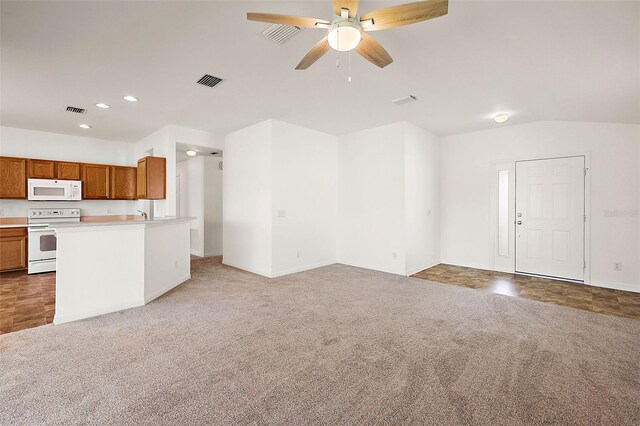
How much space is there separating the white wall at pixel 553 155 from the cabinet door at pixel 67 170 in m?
7.82

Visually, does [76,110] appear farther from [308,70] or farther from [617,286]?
[617,286]

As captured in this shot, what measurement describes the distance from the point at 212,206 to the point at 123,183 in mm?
2008

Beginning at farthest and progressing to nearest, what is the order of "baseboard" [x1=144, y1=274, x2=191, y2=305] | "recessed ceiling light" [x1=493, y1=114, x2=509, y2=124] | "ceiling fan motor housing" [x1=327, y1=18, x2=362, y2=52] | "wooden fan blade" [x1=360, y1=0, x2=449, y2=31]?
"recessed ceiling light" [x1=493, y1=114, x2=509, y2=124] → "baseboard" [x1=144, y1=274, x2=191, y2=305] → "ceiling fan motor housing" [x1=327, y1=18, x2=362, y2=52] → "wooden fan blade" [x1=360, y1=0, x2=449, y2=31]

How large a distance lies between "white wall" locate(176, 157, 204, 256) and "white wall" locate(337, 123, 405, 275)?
358cm

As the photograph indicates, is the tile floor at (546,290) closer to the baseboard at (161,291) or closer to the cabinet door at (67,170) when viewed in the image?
the baseboard at (161,291)

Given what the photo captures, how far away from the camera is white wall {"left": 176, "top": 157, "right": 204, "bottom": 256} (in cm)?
731

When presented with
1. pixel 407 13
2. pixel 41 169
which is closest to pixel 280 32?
pixel 407 13

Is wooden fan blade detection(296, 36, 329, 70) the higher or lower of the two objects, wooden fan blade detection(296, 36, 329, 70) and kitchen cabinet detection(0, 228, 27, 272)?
the higher

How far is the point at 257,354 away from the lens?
242cm

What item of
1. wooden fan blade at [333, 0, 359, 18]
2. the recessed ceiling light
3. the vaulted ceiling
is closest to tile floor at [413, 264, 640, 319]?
the vaulted ceiling

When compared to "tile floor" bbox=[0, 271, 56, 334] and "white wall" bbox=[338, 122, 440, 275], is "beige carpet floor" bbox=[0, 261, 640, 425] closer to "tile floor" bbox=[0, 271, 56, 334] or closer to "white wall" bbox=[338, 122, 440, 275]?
"tile floor" bbox=[0, 271, 56, 334]

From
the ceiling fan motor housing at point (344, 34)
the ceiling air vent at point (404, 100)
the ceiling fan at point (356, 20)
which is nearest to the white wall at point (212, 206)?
the ceiling air vent at point (404, 100)

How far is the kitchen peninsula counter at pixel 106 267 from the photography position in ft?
10.0

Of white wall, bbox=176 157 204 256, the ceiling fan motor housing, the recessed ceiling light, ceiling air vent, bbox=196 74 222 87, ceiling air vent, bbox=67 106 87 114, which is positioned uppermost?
ceiling air vent, bbox=67 106 87 114
